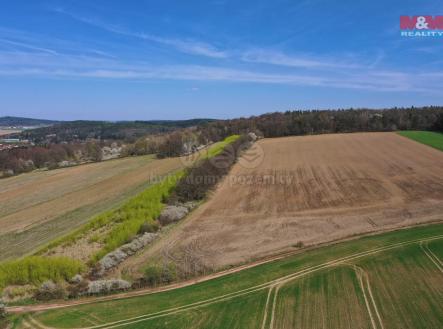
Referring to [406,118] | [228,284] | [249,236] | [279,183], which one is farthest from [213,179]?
[406,118]

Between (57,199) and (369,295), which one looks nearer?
(369,295)

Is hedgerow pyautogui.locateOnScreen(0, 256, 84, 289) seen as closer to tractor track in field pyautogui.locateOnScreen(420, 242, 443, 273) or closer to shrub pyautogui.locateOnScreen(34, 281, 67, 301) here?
shrub pyautogui.locateOnScreen(34, 281, 67, 301)

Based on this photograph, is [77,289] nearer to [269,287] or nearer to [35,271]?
[35,271]

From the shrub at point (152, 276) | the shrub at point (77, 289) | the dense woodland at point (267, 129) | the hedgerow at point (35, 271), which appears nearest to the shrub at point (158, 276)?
the shrub at point (152, 276)

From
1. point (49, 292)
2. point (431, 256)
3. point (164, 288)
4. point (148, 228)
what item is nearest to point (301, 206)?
point (431, 256)

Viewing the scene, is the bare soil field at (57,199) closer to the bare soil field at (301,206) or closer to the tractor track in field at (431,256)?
the bare soil field at (301,206)
